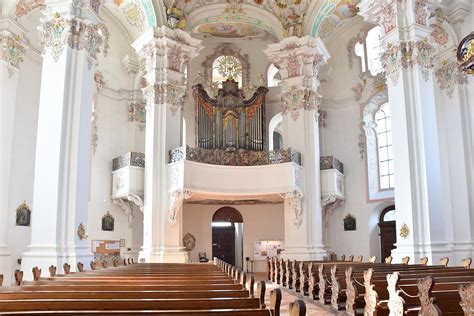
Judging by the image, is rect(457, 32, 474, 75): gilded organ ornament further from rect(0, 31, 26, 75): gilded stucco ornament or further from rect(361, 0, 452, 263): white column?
rect(0, 31, 26, 75): gilded stucco ornament

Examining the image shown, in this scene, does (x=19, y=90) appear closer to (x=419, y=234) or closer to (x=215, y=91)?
(x=215, y=91)

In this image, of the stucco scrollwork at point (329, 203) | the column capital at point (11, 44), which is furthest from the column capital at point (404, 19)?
the column capital at point (11, 44)

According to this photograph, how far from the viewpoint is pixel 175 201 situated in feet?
58.1

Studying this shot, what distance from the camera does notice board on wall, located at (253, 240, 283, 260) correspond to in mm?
23141

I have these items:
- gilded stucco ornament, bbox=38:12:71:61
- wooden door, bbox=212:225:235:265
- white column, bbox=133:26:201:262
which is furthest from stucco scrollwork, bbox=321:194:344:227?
gilded stucco ornament, bbox=38:12:71:61

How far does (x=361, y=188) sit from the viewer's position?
21.3 m

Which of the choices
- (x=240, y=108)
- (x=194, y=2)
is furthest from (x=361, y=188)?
(x=194, y=2)

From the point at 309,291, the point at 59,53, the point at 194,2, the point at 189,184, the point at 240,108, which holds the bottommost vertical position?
the point at 309,291

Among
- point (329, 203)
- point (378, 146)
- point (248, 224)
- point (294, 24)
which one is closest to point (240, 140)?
point (248, 224)

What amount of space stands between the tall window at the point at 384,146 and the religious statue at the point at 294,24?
214 inches

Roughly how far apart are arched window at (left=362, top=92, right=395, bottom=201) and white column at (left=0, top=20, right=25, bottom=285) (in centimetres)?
1465

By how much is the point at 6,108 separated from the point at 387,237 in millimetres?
15940

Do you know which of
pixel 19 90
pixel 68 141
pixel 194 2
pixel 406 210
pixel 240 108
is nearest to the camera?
pixel 68 141

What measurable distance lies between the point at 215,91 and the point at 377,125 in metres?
8.17
